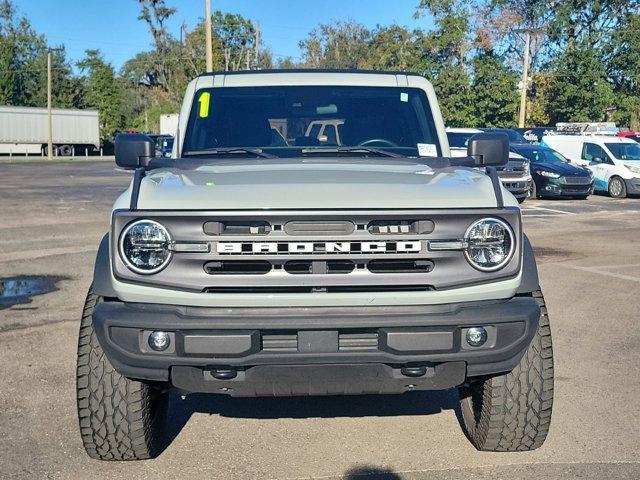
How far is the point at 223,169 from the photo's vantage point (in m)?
4.51

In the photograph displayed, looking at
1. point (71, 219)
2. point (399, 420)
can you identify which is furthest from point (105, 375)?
point (71, 219)

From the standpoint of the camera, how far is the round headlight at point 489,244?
379 cm

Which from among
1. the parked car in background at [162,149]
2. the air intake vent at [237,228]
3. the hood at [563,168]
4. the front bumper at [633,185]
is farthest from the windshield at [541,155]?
the air intake vent at [237,228]

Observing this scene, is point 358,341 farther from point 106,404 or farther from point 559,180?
point 559,180

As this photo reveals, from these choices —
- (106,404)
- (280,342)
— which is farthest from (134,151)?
(280,342)

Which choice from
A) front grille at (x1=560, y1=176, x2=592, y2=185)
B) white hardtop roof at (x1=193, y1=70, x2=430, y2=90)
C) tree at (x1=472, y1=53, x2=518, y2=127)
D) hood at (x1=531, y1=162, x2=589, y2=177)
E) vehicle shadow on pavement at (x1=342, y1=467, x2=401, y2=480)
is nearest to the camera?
vehicle shadow on pavement at (x1=342, y1=467, x2=401, y2=480)

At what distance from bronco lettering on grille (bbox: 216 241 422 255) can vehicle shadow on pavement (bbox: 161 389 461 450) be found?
5.40 ft

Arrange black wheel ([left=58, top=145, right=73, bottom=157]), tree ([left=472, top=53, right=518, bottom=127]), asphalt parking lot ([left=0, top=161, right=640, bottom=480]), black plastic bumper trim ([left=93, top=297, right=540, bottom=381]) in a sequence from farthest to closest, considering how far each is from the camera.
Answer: black wheel ([left=58, top=145, right=73, bottom=157])
tree ([left=472, top=53, right=518, bottom=127])
asphalt parking lot ([left=0, top=161, right=640, bottom=480])
black plastic bumper trim ([left=93, top=297, right=540, bottom=381])

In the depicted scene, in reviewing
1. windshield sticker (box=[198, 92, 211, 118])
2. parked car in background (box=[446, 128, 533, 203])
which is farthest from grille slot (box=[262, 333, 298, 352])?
parked car in background (box=[446, 128, 533, 203])

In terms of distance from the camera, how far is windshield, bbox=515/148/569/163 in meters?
23.9

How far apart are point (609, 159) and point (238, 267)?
2282 centimetres

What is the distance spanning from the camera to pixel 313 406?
5.27 m

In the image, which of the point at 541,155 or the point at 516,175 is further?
the point at 541,155

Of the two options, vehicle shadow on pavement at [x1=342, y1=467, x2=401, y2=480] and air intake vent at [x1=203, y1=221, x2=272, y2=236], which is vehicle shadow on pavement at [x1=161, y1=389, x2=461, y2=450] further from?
air intake vent at [x1=203, y1=221, x2=272, y2=236]
